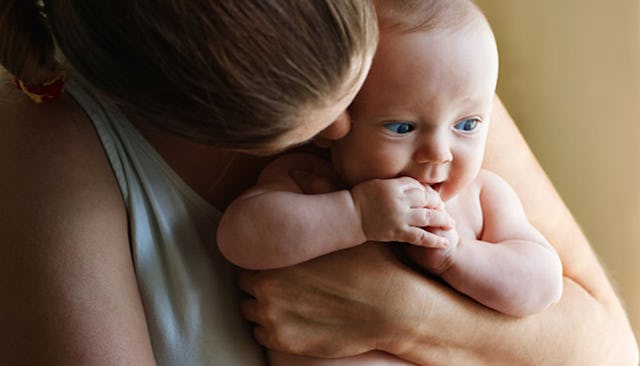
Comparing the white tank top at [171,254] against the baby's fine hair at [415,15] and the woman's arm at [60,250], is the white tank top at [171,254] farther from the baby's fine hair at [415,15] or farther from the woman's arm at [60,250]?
the baby's fine hair at [415,15]

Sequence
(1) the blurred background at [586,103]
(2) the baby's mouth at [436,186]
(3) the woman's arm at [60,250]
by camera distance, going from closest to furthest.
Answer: (3) the woman's arm at [60,250], (2) the baby's mouth at [436,186], (1) the blurred background at [586,103]

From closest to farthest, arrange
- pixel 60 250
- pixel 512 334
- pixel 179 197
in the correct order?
1. pixel 60 250
2. pixel 179 197
3. pixel 512 334

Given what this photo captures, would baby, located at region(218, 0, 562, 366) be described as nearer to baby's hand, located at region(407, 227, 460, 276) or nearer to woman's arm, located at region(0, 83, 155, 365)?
baby's hand, located at region(407, 227, 460, 276)

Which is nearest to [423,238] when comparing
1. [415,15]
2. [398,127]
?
[398,127]

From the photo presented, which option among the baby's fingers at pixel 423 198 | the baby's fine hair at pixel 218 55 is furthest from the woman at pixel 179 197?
the baby's fingers at pixel 423 198

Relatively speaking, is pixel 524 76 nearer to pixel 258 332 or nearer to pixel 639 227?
pixel 639 227

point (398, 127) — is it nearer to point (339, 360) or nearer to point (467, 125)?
point (467, 125)

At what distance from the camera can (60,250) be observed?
94 cm

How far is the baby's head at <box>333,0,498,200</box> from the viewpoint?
37.4 inches

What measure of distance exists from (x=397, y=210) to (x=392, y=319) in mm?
169

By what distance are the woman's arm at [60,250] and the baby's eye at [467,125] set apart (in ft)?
1.31

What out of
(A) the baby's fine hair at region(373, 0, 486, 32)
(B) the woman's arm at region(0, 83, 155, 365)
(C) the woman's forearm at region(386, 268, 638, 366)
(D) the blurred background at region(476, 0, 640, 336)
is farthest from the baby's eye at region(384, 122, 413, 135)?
(D) the blurred background at region(476, 0, 640, 336)

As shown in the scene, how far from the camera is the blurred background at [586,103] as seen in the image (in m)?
1.62

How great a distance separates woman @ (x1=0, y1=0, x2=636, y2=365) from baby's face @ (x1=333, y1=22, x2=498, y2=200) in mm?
43
